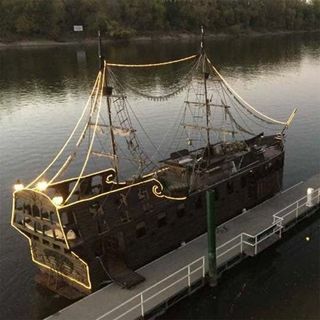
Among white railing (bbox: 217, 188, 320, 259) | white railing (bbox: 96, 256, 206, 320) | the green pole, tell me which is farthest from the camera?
white railing (bbox: 217, 188, 320, 259)

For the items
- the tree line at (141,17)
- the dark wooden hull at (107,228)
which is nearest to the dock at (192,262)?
the dark wooden hull at (107,228)

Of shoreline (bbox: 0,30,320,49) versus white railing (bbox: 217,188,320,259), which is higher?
shoreline (bbox: 0,30,320,49)

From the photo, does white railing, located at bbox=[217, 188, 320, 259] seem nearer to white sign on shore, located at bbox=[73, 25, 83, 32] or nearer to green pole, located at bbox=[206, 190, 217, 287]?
green pole, located at bbox=[206, 190, 217, 287]

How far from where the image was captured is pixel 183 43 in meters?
145

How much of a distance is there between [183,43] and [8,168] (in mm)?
108014

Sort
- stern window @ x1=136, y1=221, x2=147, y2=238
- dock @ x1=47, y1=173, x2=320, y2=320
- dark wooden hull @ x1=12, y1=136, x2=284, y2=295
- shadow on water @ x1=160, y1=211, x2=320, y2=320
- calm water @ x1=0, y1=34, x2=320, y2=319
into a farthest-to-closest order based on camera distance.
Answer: stern window @ x1=136, y1=221, x2=147, y2=238, calm water @ x1=0, y1=34, x2=320, y2=319, shadow on water @ x1=160, y1=211, x2=320, y2=320, dark wooden hull @ x1=12, y1=136, x2=284, y2=295, dock @ x1=47, y1=173, x2=320, y2=320

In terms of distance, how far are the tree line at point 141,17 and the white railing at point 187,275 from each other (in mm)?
111532

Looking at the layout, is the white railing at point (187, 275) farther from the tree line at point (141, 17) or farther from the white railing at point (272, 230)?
the tree line at point (141, 17)

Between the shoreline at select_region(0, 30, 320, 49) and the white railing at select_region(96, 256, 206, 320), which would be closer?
the white railing at select_region(96, 256, 206, 320)

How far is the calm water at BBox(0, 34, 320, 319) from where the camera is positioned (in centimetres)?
2498

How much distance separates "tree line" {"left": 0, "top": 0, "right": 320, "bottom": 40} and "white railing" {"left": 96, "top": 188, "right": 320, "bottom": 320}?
111532mm

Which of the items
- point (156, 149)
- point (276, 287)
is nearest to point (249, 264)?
point (276, 287)

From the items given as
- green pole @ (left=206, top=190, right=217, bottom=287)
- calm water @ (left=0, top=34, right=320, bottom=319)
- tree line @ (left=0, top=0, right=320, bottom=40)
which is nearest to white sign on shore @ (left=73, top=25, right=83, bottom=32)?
tree line @ (left=0, top=0, right=320, bottom=40)

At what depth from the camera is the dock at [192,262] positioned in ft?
74.5
